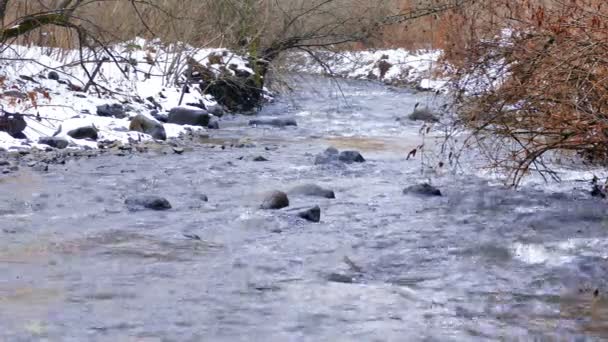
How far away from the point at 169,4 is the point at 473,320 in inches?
447

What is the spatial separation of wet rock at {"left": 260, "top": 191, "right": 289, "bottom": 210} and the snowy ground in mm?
2120

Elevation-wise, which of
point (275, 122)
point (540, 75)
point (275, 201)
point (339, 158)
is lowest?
point (275, 201)

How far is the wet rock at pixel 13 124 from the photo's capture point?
1160 cm

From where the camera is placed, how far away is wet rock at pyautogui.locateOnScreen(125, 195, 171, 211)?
26.0ft

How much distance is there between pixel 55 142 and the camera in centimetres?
1165

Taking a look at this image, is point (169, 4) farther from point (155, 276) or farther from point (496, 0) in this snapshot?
point (155, 276)

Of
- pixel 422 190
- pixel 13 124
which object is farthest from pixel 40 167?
pixel 422 190

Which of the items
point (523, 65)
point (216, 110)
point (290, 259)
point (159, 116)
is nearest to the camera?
point (290, 259)

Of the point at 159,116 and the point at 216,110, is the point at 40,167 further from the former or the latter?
the point at 216,110

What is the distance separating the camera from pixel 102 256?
20.1 ft

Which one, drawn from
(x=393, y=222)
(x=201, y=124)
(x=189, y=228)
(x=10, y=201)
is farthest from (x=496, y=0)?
(x=201, y=124)

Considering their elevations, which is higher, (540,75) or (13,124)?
(540,75)

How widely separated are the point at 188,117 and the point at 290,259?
9.35m

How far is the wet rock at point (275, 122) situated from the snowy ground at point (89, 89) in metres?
1.47
